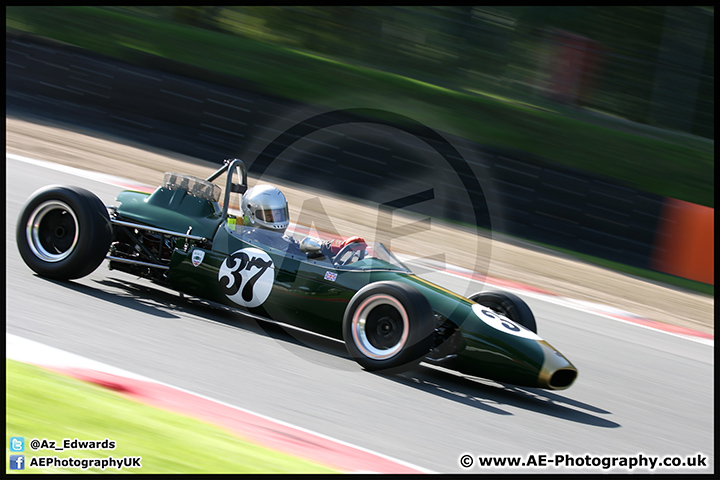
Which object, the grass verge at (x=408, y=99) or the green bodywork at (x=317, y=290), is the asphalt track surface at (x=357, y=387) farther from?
the grass verge at (x=408, y=99)

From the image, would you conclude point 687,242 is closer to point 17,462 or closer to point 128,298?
point 128,298

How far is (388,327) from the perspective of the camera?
5086 mm

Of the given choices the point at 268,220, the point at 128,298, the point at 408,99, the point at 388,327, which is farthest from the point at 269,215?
the point at 408,99

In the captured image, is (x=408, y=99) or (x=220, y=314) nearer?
(x=220, y=314)

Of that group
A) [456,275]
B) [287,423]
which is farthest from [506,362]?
[456,275]

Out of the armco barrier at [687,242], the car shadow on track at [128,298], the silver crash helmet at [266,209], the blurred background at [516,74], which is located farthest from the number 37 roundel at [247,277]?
the armco barrier at [687,242]

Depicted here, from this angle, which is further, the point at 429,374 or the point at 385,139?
the point at 385,139

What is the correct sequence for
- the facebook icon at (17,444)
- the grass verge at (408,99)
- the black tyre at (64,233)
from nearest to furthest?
1. the facebook icon at (17,444)
2. the black tyre at (64,233)
3. the grass verge at (408,99)

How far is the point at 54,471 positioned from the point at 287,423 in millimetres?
1299

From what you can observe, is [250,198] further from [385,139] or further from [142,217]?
[385,139]

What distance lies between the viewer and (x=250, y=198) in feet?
19.7

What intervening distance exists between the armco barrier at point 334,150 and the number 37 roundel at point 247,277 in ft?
19.5

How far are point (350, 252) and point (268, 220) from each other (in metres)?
0.76

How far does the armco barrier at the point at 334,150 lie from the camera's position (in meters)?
11.3
